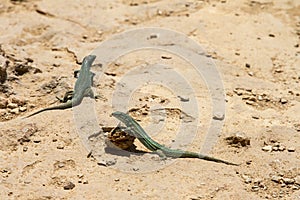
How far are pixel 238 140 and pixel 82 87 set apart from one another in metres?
1.60

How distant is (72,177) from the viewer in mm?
4453

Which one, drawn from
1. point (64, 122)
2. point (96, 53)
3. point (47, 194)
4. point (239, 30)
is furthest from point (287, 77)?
point (47, 194)

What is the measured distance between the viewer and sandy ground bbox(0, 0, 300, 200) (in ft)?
14.6

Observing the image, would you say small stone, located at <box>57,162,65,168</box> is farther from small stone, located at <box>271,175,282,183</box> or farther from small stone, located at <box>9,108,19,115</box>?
small stone, located at <box>271,175,282,183</box>

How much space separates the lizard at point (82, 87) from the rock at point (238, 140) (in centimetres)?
139

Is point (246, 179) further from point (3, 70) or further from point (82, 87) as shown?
point (3, 70)

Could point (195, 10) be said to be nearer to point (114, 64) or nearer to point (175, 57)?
point (175, 57)

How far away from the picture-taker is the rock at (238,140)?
4988 millimetres

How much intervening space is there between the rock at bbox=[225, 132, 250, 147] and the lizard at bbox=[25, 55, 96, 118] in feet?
4.55

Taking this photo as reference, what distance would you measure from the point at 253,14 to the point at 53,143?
3790mm

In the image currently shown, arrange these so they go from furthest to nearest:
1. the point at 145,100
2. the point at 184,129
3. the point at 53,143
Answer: the point at 145,100 < the point at 184,129 < the point at 53,143

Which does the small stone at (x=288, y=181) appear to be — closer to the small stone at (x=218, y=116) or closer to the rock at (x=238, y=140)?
the rock at (x=238, y=140)

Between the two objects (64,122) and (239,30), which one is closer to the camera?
(64,122)

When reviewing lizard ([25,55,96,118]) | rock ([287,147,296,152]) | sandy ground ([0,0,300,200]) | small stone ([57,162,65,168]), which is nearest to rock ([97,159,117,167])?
sandy ground ([0,0,300,200])
